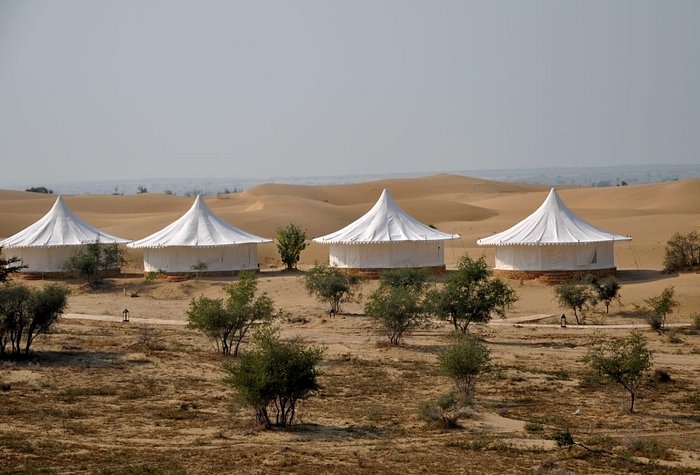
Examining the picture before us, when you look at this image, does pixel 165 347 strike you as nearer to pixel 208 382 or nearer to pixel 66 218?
pixel 208 382

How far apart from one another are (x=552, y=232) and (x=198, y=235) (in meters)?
11.8

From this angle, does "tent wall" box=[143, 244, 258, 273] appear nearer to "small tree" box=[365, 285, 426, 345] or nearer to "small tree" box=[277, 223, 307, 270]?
"small tree" box=[277, 223, 307, 270]

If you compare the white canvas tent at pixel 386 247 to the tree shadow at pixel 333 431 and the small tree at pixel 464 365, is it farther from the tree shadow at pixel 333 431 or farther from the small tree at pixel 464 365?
the tree shadow at pixel 333 431

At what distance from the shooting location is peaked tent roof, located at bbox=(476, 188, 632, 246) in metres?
36.1

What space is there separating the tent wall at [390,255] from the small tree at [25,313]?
16.3m

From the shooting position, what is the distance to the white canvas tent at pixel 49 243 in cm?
4025

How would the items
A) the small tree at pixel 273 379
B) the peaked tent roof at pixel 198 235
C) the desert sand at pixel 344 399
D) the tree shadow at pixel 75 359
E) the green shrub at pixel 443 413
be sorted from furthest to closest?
1. the peaked tent roof at pixel 198 235
2. the tree shadow at pixel 75 359
3. the green shrub at pixel 443 413
4. the small tree at pixel 273 379
5. the desert sand at pixel 344 399

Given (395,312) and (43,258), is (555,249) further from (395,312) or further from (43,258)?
(43,258)

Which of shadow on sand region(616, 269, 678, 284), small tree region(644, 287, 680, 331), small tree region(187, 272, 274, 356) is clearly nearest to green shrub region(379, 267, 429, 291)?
small tree region(644, 287, 680, 331)

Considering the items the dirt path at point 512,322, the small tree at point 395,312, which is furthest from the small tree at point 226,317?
the dirt path at point 512,322

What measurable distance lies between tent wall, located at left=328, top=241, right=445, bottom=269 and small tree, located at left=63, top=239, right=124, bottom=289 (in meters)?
7.82

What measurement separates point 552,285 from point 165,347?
14.6m

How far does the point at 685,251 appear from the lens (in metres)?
36.7

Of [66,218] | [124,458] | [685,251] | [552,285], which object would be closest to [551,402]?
[124,458]
